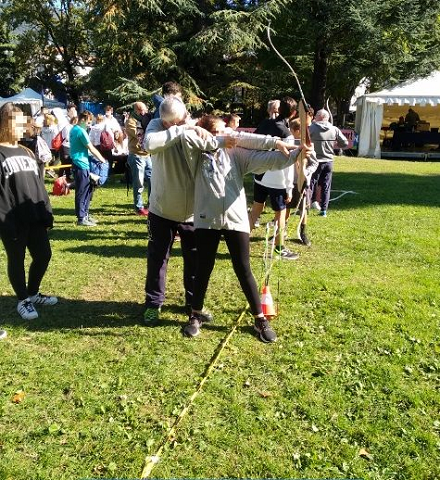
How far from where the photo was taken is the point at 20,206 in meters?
4.22

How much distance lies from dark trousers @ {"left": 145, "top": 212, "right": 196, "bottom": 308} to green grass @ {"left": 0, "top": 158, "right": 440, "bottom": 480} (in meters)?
0.33

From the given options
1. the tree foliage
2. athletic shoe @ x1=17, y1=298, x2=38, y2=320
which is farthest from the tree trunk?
athletic shoe @ x1=17, y1=298, x2=38, y2=320

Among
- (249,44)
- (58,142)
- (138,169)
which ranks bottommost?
(138,169)

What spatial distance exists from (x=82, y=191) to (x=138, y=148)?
130 centimetres

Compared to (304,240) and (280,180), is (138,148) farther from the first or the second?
(304,240)

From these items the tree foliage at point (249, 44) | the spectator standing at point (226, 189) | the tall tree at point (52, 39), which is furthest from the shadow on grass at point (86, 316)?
the tall tree at point (52, 39)

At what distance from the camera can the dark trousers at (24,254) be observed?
14.3ft

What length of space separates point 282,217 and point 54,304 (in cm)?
305

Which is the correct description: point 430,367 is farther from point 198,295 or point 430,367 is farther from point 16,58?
point 16,58

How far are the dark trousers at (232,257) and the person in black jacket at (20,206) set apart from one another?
155cm

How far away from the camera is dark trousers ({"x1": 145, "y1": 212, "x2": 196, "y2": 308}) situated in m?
4.26

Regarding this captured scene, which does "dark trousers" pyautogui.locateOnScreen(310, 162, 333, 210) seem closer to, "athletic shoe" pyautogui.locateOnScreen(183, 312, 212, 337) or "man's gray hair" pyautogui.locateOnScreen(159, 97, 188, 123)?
"athletic shoe" pyautogui.locateOnScreen(183, 312, 212, 337)

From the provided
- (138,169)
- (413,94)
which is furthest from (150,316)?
(413,94)

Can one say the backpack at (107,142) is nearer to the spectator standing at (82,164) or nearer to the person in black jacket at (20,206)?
the spectator standing at (82,164)
